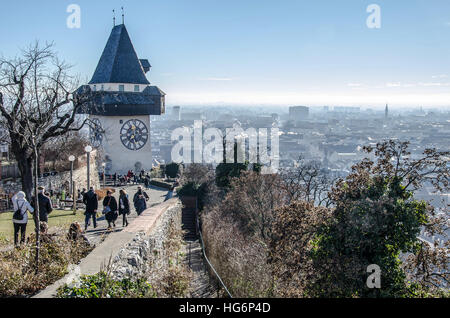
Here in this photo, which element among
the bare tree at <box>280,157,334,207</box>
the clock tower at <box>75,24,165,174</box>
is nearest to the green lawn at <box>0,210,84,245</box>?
the bare tree at <box>280,157,334,207</box>

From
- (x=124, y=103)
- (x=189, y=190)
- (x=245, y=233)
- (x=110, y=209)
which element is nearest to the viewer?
(x=110, y=209)

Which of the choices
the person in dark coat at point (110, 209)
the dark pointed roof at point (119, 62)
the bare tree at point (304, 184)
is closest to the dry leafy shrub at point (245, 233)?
the bare tree at point (304, 184)

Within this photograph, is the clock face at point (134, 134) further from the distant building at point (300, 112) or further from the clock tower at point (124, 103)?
the distant building at point (300, 112)

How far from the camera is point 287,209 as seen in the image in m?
8.46

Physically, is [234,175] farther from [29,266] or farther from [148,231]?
[29,266]

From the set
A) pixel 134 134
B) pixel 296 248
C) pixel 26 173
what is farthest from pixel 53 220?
pixel 134 134

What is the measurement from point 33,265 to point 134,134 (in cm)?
3343

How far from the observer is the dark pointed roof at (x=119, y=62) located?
37.5m

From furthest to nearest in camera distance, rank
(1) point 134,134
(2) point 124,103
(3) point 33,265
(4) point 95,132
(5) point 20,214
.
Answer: (1) point 134,134 < (2) point 124,103 < (4) point 95,132 < (5) point 20,214 < (3) point 33,265

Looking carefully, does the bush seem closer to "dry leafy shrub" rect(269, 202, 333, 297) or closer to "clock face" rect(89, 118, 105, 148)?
"clock face" rect(89, 118, 105, 148)

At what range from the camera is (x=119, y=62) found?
37.8 m

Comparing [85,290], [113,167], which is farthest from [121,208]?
[113,167]

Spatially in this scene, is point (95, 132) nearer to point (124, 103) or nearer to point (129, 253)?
point (129, 253)
